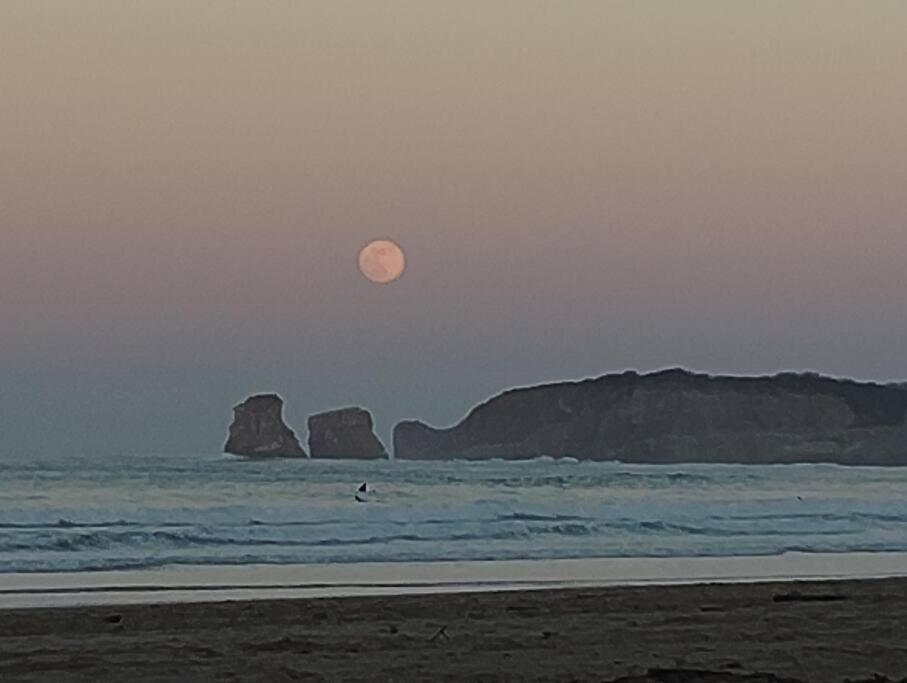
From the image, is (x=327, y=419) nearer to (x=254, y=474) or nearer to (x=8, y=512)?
(x=254, y=474)

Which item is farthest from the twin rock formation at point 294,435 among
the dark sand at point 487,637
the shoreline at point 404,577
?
the dark sand at point 487,637

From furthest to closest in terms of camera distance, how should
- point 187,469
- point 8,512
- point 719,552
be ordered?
point 187,469
point 8,512
point 719,552

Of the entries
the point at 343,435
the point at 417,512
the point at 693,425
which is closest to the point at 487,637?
the point at 417,512

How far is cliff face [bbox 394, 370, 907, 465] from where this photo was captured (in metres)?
43.2

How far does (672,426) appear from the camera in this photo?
4556 cm

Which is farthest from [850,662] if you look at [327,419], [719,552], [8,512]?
[327,419]

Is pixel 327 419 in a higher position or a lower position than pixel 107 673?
higher

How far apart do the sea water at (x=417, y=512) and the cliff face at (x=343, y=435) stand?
0.79 m

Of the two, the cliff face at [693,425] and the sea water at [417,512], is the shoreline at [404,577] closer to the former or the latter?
the sea water at [417,512]

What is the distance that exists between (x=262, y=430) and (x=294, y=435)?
1.61 metres

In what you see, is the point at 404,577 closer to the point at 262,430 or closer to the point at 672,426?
the point at 262,430

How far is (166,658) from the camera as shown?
7.76 meters

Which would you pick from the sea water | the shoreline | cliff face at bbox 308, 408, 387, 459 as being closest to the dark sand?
the shoreline

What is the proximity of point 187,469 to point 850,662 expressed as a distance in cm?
2843
